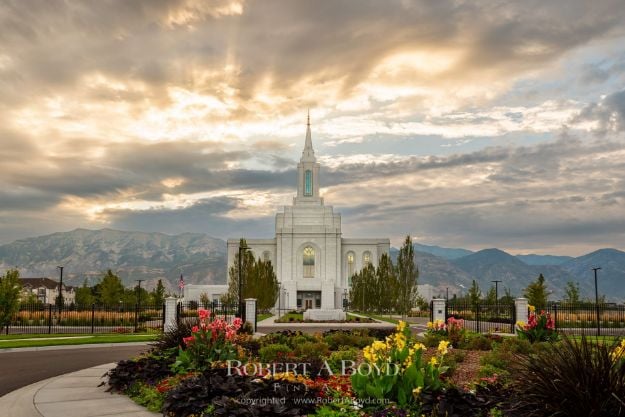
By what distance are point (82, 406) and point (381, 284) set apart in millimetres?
54458

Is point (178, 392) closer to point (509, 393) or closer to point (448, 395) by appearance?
point (448, 395)


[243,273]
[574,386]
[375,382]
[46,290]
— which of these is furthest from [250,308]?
[46,290]

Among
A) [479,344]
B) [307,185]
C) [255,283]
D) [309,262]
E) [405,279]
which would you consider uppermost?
[307,185]

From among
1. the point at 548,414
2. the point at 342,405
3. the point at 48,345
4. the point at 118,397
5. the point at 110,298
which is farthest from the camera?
the point at 110,298

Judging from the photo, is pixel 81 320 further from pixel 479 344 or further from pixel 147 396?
pixel 147 396

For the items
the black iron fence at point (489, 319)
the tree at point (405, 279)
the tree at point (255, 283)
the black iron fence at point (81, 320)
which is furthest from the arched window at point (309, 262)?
the tree at point (405, 279)

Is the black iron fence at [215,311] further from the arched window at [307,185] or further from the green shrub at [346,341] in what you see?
the arched window at [307,185]

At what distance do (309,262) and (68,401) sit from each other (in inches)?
3542

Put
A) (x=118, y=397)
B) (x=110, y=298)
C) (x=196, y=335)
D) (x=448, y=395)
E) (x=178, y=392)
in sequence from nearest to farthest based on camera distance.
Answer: (x=448, y=395) → (x=178, y=392) → (x=118, y=397) → (x=196, y=335) → (x=110, y=298)

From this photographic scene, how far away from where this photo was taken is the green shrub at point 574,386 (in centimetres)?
659

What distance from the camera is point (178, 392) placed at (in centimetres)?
918

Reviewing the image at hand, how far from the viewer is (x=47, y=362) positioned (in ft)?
61.0

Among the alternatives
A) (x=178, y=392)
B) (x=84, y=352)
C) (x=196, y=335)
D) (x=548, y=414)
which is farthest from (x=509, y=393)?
(x=84, y=352)

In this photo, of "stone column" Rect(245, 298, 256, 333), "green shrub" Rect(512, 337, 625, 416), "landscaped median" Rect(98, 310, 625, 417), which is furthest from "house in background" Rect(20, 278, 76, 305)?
"green shrub" Rect(512, 337, 625, 416)
